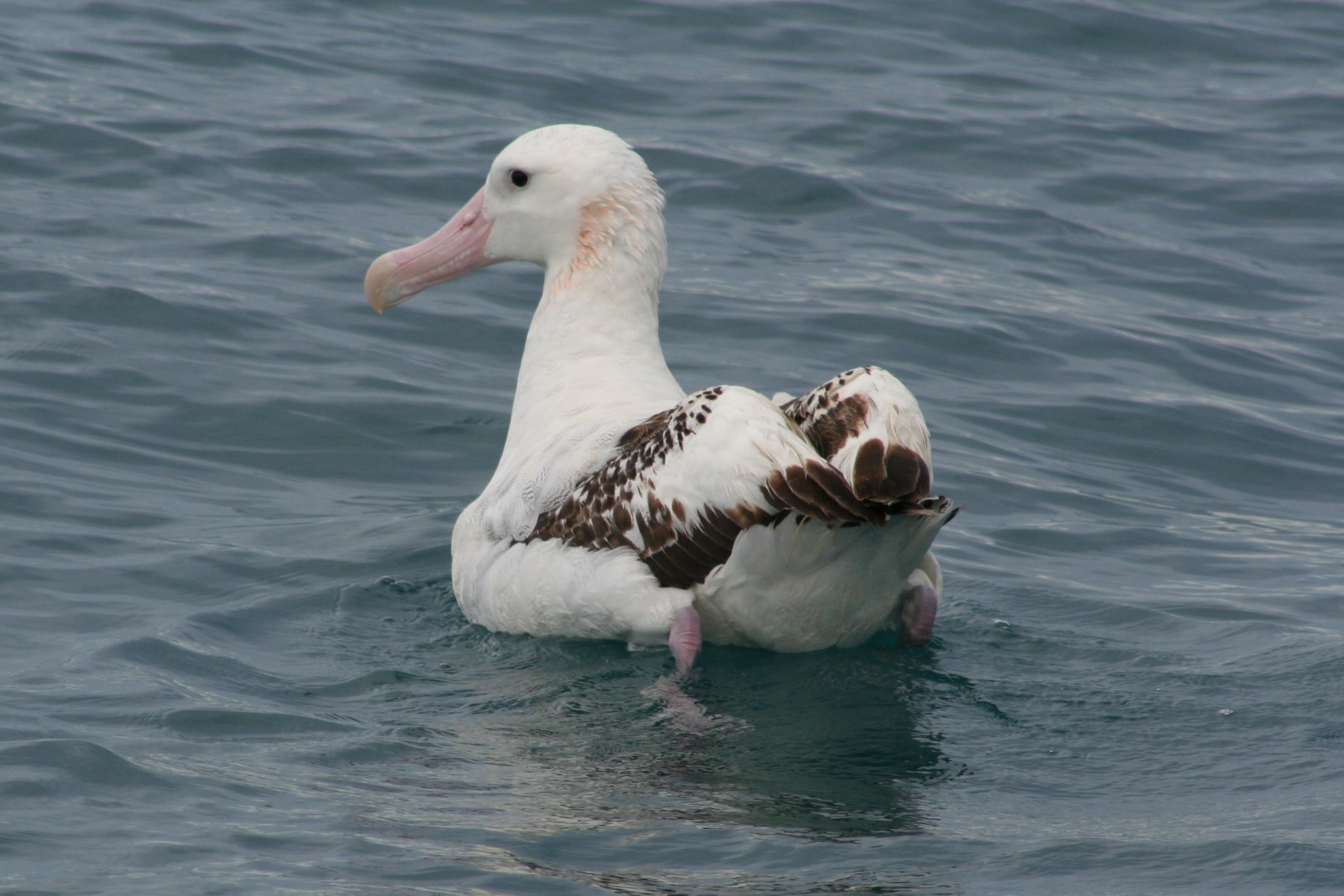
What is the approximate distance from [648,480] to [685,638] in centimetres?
62

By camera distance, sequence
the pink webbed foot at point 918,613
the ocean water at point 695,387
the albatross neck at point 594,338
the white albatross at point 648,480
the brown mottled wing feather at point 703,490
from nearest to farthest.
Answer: the ocean water at point 695,387 → the brown mottled wing feather at point 703,490 → the white albatross at point 648,480 → the pink webbed foot at point 918,613 → the albatross neck at point 594,338

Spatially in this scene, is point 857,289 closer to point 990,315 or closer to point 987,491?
point 990,315

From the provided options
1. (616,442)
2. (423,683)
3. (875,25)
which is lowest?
(423,683)

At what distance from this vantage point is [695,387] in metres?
11.3

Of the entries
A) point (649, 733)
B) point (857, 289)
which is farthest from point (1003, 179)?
point (649, 733)

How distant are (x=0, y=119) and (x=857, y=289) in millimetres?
6795

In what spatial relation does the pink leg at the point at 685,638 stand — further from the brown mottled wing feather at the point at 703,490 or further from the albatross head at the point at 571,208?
the albatross head at the point at 571,208

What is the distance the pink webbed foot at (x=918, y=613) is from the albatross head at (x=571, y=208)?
6.85ft

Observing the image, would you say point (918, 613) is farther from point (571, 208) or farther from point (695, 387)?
point (695, 387)

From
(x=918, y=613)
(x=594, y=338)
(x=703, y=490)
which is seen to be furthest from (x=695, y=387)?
(x=703, y=490)

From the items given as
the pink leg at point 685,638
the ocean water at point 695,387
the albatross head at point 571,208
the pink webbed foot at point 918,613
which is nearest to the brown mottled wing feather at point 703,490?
the pink leg at point 685,638

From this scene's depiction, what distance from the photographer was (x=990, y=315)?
12.9 metres

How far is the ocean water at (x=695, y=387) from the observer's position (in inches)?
234

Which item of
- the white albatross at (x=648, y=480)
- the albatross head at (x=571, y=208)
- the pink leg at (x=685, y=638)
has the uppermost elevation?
the albatross head at (x=571, y=208)
